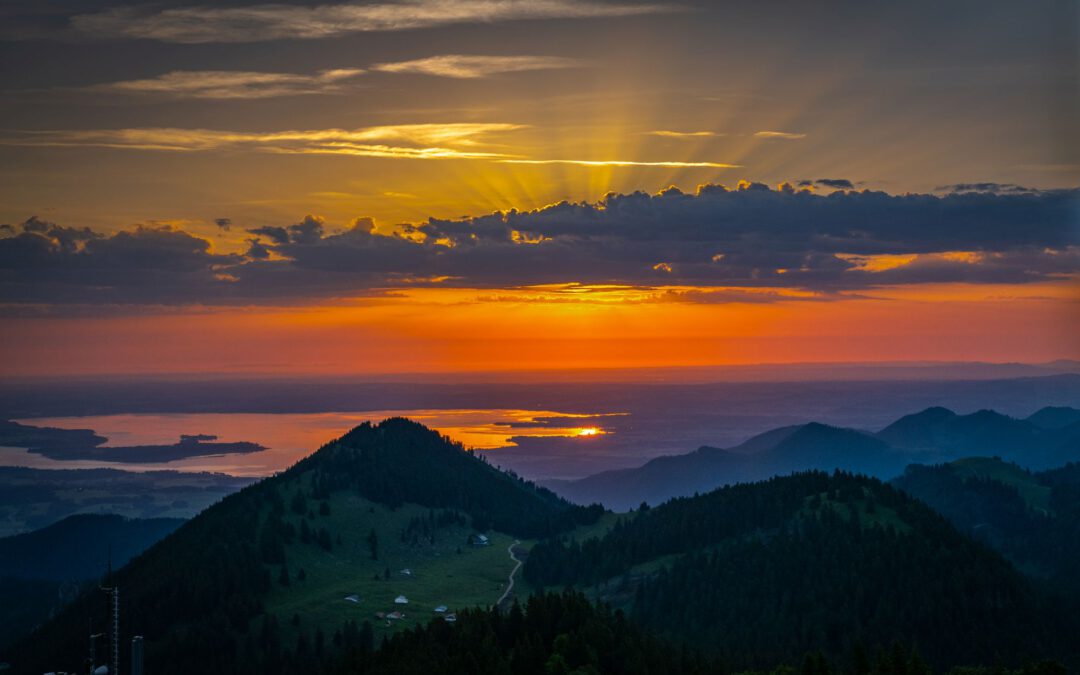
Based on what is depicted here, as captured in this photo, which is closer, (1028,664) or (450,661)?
(1028,664)

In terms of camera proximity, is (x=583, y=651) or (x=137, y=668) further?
(x=583, y=651)

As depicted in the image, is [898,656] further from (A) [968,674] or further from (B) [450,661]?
(B) [450,661]

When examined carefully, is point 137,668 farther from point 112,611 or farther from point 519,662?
point 519,662

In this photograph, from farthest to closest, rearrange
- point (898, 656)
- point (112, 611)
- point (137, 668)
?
point (898, 656)
point (112, 611)
point (137, 668)

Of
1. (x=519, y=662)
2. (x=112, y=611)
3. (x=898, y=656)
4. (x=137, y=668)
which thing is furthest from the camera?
(x=519, y=662)

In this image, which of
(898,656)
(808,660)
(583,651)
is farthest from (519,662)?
(898,656)

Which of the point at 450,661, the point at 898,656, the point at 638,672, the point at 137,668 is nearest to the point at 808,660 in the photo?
the point at 898,656

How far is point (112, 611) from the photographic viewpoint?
131500 millimetres

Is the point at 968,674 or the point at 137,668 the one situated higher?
the point at 137,668

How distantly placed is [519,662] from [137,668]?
8670 cm

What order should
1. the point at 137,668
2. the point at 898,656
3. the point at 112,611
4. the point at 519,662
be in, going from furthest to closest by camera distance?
1. the point at 519,662
2. the point at 898,656
3. the point at 112,611
4. the point at 137,668

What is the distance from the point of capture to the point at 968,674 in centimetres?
19988

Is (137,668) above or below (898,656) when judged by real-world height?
above

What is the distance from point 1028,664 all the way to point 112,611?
454 ft
